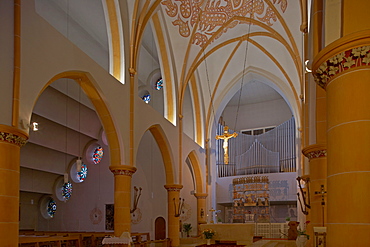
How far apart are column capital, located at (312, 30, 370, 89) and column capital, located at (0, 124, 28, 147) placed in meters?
5.81

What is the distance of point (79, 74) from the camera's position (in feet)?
38.6

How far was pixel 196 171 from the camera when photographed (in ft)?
75.1

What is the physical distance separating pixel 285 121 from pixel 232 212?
617cm

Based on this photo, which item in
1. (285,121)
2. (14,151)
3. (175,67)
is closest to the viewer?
(14,151)

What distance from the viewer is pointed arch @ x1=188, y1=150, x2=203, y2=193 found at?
73.4 feet

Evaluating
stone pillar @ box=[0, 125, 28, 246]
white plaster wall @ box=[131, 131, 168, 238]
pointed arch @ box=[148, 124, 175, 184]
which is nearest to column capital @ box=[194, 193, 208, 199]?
white plaster wall @ box=[131, 131, 168, 238]

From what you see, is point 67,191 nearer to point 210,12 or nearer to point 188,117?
point 188,117

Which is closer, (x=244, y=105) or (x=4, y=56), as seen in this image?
(x=4, y=56)

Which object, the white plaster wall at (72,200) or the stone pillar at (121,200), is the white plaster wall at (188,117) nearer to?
the white plaster wall at (72,200)

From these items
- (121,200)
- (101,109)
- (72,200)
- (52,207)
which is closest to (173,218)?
(121,200)

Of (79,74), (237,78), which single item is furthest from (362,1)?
(237,78)

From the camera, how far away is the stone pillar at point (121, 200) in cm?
1337

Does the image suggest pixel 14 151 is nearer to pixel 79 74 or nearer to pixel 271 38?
pixel 79 74

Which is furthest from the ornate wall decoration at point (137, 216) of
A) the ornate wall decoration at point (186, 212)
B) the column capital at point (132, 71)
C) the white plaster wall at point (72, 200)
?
the column capital at point (132, 71)
